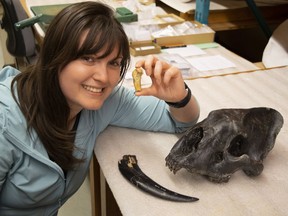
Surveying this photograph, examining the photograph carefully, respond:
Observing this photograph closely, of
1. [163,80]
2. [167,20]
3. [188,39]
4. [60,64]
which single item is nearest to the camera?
[60,64]

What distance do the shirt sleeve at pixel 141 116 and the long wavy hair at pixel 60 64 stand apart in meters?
0.12

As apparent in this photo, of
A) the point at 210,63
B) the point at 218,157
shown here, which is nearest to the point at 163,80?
the point at 218,157

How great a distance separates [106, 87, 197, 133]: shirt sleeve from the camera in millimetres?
1049

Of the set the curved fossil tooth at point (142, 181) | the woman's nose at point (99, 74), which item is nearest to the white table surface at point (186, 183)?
the curved fossil tooth at point (142, 181)

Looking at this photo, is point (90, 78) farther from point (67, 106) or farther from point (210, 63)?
point (210, 63)

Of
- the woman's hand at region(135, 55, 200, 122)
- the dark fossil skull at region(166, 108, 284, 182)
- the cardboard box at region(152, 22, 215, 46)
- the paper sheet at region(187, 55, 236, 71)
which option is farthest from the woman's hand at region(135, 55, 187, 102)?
the cardboard box at region(152, 22, 215, 46)

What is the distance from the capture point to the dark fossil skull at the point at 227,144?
855 mm

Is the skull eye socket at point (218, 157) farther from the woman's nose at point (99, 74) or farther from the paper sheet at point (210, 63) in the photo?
the paper sheet at point (210, 63)

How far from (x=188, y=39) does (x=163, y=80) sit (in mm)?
917

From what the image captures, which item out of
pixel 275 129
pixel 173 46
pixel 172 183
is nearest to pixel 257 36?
pixel 173 46

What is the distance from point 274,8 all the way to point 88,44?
1.87m

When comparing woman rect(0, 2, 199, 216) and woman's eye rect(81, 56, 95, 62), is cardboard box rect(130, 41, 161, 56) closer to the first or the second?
woman rect(0, 2, 199, 216)

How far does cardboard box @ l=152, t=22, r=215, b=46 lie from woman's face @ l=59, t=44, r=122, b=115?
910mm

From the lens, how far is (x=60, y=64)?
84 cm
